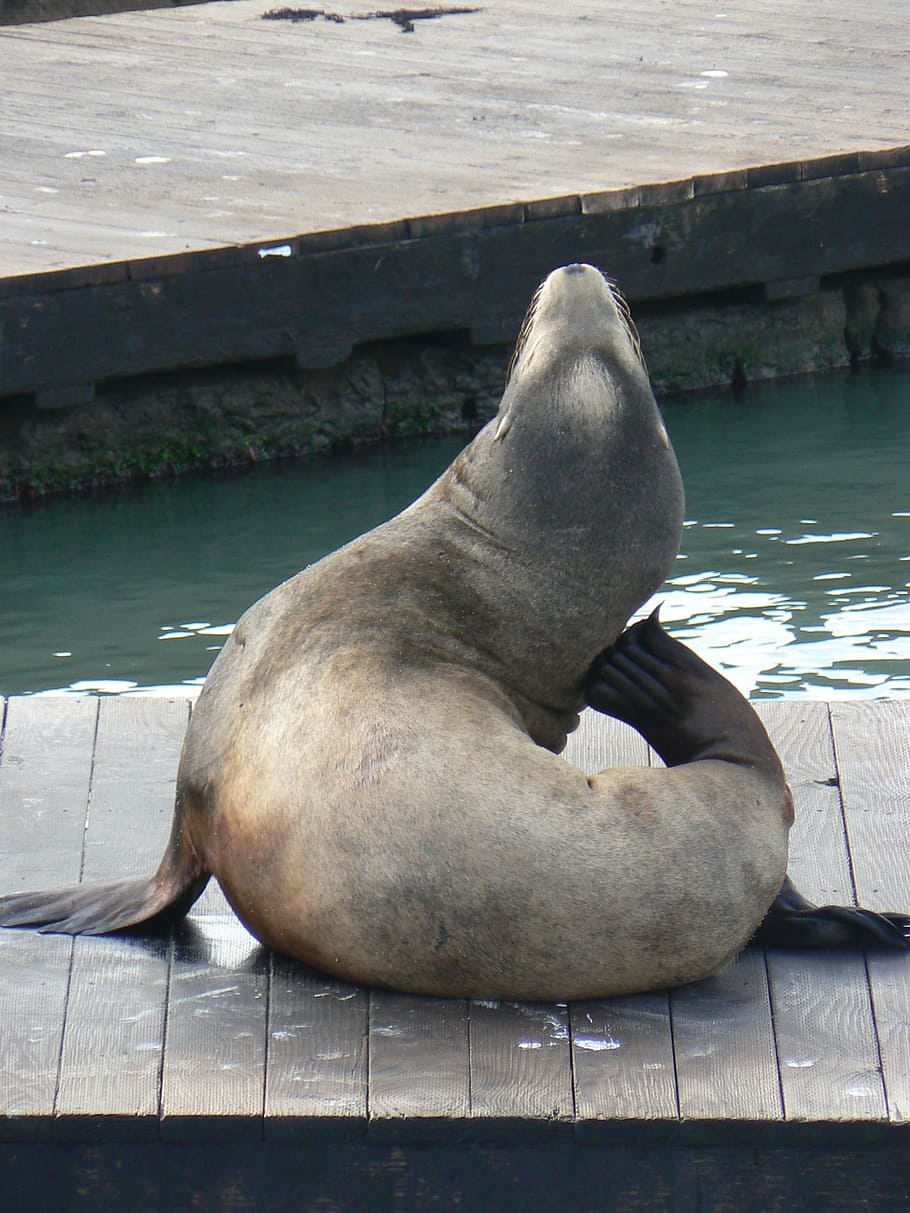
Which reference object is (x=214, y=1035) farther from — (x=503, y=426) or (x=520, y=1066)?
(x=503, y=426)

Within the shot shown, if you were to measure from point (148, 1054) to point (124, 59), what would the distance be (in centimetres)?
772

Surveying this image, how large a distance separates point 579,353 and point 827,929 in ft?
3.33

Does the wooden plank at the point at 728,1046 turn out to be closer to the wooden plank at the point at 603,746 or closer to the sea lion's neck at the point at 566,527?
the sea lion's neck at the point at 566,527

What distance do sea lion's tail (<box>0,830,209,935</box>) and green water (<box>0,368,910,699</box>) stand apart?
2.33m

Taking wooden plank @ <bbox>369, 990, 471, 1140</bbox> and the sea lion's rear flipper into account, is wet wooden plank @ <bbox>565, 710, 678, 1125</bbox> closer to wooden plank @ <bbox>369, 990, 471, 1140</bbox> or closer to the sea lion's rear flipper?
wooden plank @ <bbox>369, 990, 471, 1140</bbox>

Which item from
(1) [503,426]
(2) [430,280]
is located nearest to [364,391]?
(2) [430,280]

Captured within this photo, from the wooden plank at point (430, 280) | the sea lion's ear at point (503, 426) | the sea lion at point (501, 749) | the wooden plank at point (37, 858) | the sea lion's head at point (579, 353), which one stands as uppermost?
the sea lion's head at point (579, 353)

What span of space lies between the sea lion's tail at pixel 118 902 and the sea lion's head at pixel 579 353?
87cm

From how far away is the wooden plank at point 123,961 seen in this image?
2.86 meters

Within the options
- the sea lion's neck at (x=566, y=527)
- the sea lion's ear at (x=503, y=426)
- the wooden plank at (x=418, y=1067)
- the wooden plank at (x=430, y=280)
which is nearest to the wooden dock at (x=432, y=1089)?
the wooden plank at (x=418, y=1067)

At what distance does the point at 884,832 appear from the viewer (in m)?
3.78

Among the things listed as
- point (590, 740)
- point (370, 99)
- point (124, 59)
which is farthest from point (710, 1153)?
point (124, 59)

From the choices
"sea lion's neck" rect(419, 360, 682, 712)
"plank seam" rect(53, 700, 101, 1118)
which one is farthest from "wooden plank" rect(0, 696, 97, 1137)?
"sea lion's neck" rect(419, 360, 682, 712)

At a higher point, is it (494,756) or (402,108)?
(494,756)
